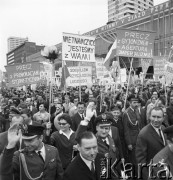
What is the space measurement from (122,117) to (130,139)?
1.81 ft

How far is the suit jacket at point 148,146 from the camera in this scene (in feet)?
12.4

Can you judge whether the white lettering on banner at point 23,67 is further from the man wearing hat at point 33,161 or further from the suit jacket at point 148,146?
the man wearing hat at point 33,161

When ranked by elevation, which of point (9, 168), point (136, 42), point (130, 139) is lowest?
point (130, 139)

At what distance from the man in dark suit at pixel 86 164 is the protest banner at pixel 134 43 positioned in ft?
19.1

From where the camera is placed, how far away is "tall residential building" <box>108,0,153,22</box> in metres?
96.1

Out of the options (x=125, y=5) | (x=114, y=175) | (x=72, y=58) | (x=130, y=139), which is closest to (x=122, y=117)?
(x=130, y=139)

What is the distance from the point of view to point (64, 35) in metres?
8.18

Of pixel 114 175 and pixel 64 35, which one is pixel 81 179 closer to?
pixel 114 175

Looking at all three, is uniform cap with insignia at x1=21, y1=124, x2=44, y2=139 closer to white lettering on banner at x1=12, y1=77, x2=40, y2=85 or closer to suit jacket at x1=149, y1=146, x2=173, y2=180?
suit jacket at x1=149, y1=146, x2=173, y2=180

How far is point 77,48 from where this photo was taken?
8344 millimetres

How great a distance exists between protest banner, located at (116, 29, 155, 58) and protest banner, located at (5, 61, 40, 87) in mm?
2870

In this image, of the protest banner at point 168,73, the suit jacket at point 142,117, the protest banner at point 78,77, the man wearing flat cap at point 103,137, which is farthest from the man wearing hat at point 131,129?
the protest banner at point 168,73

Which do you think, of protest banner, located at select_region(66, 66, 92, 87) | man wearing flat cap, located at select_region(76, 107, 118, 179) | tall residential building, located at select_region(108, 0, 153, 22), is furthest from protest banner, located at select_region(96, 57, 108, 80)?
tall residential building, located at select_region(108, 0, 153, 22)

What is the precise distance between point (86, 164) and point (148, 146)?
4.53ft
